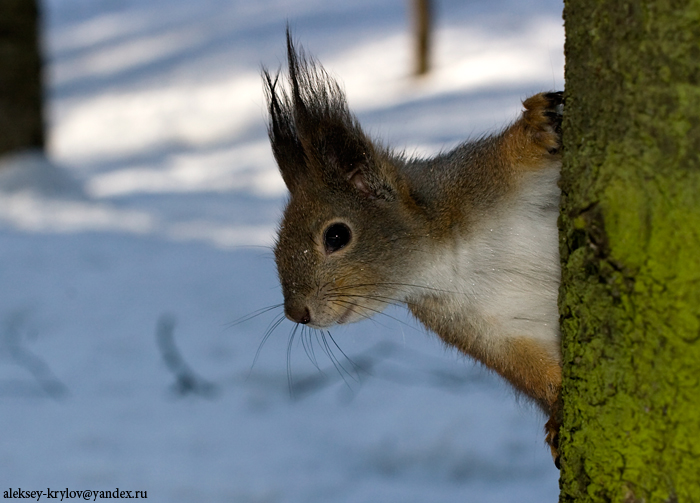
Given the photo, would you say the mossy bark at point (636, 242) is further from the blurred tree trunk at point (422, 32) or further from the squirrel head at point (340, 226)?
the blurred tree trunk at point (422, 32)

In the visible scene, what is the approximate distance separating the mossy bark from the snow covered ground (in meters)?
0.69

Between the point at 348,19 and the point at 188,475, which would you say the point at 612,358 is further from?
the point at 348,19

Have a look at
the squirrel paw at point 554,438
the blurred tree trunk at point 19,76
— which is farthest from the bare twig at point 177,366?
the squirrel paw at point 554,438

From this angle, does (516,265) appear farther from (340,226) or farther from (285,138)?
(285,138)

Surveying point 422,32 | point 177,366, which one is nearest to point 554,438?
point 177,366

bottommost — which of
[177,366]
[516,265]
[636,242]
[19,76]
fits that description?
[177,366]

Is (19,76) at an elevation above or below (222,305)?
above

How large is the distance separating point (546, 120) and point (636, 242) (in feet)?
2.31

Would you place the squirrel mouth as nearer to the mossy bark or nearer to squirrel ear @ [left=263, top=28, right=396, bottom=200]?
squirrel ear @ [left=263, top=28, right=396, bottom=200]

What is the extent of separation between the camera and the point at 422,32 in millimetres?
6852

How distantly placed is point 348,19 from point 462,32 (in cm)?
124

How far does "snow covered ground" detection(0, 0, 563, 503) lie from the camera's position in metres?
3.43

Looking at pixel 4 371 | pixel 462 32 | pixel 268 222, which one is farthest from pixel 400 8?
pixel 4 371

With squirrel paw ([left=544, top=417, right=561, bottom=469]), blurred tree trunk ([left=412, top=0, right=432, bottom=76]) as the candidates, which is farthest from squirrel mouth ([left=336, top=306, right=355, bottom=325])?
blurred tree trunk ([left=412, top=0, right=432, bottom=76])
